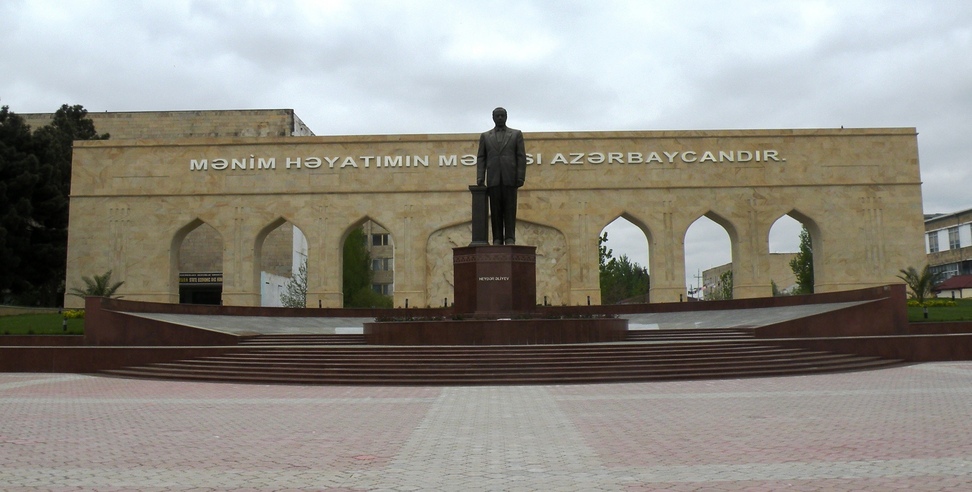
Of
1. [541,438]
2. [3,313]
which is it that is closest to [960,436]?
[541,438]

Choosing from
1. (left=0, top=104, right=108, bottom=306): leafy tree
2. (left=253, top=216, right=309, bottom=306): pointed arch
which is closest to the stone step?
(left=0, top=104, right=108, bottom=306): leafy tree

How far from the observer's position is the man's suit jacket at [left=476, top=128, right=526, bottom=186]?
1697 cm

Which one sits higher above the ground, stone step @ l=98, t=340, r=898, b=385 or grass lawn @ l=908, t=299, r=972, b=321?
grass lawn @ l=908, t=299, r=972, b=321

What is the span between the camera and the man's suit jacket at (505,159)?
55.7ft

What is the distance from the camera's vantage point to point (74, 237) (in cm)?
3141

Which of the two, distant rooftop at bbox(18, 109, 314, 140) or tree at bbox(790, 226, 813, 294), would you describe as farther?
tree at bbox(790, 226, 813, 294)

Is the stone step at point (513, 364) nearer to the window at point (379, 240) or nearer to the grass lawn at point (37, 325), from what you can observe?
the grass lawn at point (37, 325)

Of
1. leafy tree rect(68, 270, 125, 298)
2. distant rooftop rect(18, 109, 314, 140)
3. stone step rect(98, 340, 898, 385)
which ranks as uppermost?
distant rooftop rect(18, 109, 314, 140)

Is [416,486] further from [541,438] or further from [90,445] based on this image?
[90,445]

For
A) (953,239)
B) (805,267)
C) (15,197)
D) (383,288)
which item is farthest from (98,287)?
(953,239)

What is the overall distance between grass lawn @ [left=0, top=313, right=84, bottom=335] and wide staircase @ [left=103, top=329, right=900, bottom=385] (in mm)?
7805

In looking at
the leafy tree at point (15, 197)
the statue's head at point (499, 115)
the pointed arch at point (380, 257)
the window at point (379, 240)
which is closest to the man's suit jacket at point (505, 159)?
Answer: the statue's head at point (499, 115)

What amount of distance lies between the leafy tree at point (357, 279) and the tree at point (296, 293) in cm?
311

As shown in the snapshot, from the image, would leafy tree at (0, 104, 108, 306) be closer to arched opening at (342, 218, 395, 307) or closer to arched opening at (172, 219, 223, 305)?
arched opening at (172, 219, 223, 305)
